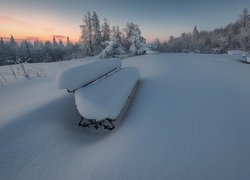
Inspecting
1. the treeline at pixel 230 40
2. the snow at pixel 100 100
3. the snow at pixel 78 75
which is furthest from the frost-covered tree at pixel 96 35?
the snow at pixel 100 100

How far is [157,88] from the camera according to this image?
642 cm

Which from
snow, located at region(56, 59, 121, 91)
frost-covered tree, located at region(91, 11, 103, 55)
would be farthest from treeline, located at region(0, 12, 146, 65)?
snow, located at region(56, 59, 121, 91)

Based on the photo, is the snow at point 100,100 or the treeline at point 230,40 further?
the treeline at point 230,40

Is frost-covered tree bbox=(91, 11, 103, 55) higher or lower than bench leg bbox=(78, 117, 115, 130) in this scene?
higher

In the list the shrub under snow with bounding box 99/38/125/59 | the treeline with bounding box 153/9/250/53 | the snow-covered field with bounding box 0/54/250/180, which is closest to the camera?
the snow-covered field with bounding box 0/54/250/180

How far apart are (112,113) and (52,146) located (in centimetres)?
141

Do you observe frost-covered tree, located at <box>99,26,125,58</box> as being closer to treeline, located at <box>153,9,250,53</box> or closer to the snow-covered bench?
treeline, located at <box>153,9,250,53</box>

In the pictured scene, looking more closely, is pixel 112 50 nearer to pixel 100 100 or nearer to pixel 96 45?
pixel 96 45

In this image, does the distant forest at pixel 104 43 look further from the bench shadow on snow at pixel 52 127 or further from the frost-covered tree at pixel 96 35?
the bench shadow on snow at pixel 52 127

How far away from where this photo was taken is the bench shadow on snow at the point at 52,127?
12.5ft

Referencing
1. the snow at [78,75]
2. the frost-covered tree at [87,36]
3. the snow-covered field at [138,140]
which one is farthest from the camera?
the frost-covered tree at [87,36]

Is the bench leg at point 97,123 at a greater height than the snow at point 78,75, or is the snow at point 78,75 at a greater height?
the snow at point 78,75

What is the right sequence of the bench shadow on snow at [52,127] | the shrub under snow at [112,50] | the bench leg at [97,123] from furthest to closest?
1. the shrub under snow at [112,50]
2. the bench leg at [97,123]
3. the bench shadow on snow at [52,127]

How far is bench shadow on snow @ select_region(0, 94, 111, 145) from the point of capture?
12.5 feet
